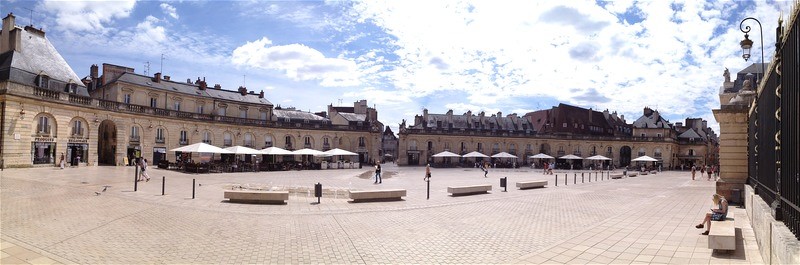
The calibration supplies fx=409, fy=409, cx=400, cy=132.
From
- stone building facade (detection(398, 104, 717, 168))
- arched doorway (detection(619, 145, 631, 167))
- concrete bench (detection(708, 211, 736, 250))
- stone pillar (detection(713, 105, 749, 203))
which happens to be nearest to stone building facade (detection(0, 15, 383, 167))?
stone building facade (detection(398, 104, 717, 168))

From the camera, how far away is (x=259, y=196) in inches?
574

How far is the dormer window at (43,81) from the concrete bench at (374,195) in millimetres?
28411

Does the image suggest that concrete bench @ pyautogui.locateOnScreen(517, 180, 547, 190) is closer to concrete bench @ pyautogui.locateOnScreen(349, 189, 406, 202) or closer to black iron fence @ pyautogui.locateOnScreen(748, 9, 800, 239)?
concrete bench @ pyautogui.locateOnScreen(349, 189, 406, 202)

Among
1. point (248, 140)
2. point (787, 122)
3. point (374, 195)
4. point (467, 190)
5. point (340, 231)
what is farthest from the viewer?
point (248, 140)

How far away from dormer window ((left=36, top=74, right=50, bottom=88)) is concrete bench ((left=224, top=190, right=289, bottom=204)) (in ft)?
83.6

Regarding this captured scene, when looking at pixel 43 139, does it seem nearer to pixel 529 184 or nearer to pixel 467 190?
pixel 467 190

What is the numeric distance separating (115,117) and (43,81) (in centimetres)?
578

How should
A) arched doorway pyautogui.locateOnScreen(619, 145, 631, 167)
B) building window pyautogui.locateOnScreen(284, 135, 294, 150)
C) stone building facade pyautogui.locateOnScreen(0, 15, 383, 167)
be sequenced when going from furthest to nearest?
arched doorway pyautogui.locateOnScreen(619, 145, 631, 167)
building window pyautogui.locateOnScreen(284, 135, 294, 150)
stone building facade pyautogui.locateOnScreen(0, 15, 383, 167)

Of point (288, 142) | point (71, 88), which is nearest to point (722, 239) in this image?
point (71, 88)

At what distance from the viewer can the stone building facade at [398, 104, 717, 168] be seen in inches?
2549

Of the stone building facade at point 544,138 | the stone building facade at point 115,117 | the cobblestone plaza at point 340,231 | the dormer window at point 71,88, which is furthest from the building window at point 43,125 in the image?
the stone building facade at point 544,138

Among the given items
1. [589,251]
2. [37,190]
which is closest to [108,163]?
[37,190]

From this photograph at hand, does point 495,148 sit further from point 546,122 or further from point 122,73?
point 122,73

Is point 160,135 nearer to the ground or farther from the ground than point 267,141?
farther from the ground
